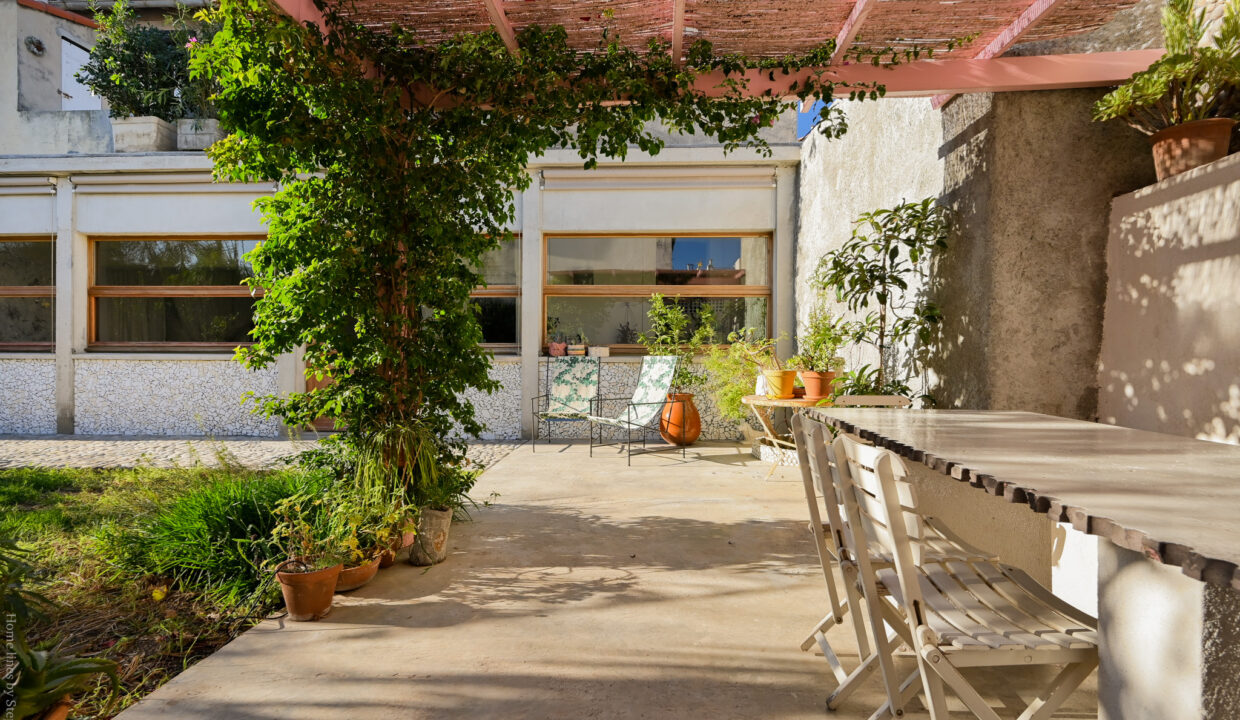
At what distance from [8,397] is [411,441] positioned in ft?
24.7

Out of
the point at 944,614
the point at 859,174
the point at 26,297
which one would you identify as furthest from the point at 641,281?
the point at 26,297

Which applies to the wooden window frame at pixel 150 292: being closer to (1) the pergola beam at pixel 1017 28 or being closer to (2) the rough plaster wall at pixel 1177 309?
(1) the pergola beam at pixel 1017 28

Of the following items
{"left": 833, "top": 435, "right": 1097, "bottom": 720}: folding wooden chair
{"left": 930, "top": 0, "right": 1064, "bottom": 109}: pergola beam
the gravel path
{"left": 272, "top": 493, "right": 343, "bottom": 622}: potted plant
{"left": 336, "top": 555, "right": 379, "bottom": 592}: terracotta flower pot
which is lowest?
the gravel path

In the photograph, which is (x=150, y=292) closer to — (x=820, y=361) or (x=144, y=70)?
(x=144, y=70)

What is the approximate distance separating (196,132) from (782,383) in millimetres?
7038

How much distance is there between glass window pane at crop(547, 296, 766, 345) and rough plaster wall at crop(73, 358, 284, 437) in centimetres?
326

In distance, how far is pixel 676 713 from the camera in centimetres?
190

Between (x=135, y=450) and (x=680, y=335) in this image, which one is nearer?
(x=135, y=450)

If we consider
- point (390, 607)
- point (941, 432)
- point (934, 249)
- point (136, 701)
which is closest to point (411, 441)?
point (390, 607)

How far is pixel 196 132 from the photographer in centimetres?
781

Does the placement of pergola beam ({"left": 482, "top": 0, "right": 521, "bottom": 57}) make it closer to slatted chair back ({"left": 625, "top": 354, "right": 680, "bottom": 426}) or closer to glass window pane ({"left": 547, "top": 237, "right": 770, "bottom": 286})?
slatted chair back ({"left": 625, "top": 354, "right": 680, "bottom": 426})

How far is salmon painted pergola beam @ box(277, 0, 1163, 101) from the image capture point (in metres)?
3.15

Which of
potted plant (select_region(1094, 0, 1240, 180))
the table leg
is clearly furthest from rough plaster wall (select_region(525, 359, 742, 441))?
the table leg

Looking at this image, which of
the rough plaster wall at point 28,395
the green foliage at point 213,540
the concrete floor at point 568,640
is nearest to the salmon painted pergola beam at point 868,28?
Answer: the green foliage at point 213,540
